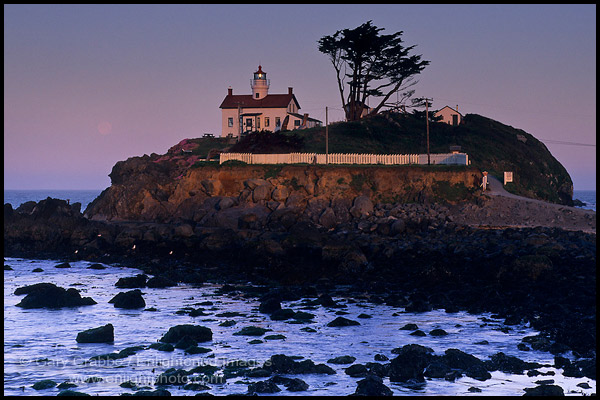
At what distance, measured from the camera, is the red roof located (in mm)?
85562

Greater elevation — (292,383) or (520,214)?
(520,214)

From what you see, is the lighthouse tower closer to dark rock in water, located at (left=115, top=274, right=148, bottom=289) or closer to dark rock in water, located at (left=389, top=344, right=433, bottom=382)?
dark rock in water, located at (left=115, top=274, right=148, bottom=289)

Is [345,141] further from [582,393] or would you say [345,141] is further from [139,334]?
[582,393]

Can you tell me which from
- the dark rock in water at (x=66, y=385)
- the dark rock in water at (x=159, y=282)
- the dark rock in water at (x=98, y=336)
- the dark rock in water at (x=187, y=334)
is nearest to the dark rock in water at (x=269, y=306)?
the dark rock in water at (x=187, y=334)

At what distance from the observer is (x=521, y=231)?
39.2 m

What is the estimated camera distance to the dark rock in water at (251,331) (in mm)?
20141

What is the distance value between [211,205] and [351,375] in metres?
35.5

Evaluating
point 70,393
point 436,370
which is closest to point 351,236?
point 436,370

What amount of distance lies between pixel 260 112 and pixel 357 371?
71.2 m

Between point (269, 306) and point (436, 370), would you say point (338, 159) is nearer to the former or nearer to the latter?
point (269, 306)

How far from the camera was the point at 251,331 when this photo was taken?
66.6ft

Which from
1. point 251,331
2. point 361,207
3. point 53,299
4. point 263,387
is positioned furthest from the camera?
point 361,207

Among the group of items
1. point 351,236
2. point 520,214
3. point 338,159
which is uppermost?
point 338,159

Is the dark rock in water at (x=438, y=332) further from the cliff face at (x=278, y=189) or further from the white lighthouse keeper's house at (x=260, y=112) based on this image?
the white lighthouse keeper's house at (x=260, y=112)
